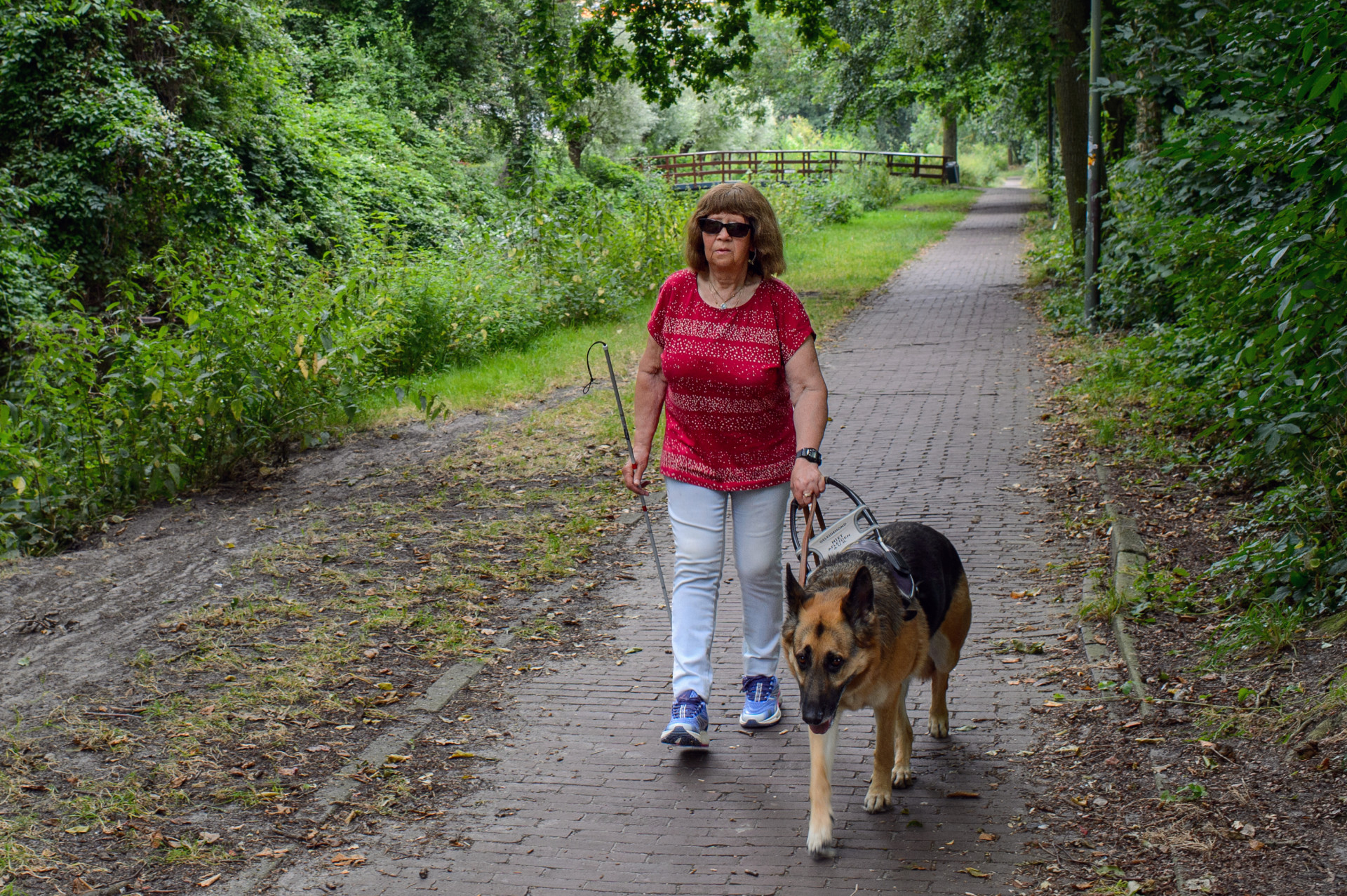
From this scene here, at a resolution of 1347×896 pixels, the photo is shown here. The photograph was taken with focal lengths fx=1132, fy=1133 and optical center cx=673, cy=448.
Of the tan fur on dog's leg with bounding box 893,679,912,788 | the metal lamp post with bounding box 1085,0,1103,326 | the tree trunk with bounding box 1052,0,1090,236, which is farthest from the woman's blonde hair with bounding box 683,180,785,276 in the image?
the tree trunk with bounding box 1052,0,1090,236

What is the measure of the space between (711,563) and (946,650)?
1047mm

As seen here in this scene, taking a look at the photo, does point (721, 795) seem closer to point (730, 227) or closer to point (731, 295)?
point (731, 295)

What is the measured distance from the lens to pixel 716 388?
472cm

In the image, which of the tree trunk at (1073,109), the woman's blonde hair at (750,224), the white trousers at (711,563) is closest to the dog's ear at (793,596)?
the white trousers at (711,563)

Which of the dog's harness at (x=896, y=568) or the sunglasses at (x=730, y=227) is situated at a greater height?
the sunglasses at (x=730, y=227)

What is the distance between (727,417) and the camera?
15.6 feet

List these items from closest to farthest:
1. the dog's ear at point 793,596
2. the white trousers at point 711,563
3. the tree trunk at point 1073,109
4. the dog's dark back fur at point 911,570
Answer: the dog's ear at point 793,596 < the dog's dark back fur at point 911,570 < the white trousers at point 711,563 < the tree trunk at point 1073,109

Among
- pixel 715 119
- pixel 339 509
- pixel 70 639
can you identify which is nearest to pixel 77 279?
pixel 339 509

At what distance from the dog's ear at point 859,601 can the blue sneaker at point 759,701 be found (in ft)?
4.33

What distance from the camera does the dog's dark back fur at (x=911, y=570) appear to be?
4.23m

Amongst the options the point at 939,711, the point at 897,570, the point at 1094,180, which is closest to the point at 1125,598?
the point at 939,711

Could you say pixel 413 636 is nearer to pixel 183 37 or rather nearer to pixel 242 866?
pixel 242 866

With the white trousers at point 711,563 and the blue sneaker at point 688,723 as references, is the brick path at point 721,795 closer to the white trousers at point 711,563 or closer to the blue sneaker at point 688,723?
the blue sneaker at point 688,723

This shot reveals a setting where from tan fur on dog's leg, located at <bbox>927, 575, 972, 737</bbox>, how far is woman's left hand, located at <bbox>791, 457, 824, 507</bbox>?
815 mm
